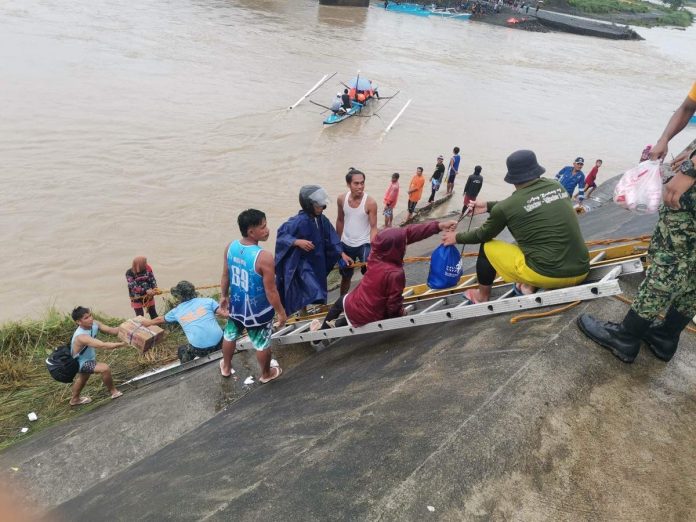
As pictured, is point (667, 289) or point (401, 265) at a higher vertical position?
point (667, 289)

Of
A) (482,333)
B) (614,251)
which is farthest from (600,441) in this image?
(614,251)

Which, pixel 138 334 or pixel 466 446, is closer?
pixel 466 446

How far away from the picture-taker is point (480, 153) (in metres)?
19.5

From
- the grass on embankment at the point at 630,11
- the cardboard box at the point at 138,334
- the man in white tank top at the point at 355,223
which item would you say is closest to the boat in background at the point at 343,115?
the man in white tank top at the point at 355,223

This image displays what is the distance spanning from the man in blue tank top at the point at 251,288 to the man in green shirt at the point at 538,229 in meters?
1.62

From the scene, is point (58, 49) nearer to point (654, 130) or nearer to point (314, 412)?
point (314, 412)

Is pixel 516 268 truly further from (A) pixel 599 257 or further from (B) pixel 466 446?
(B) pixel 466 446

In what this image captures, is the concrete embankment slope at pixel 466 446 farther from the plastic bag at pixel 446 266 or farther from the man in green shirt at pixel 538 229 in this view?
the plastic bag at pixel 446 266

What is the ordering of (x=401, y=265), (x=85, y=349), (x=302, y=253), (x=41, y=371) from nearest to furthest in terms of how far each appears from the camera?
(x=401, y=265), (x=302, y=253), (x=85, y=349), (x=41, y=371)

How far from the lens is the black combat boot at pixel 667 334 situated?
9.41 ft

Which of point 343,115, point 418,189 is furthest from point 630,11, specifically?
point 418,189

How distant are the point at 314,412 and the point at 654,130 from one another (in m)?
30.0

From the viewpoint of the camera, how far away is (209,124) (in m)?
18.8

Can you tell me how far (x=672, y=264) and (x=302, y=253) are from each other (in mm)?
2832
